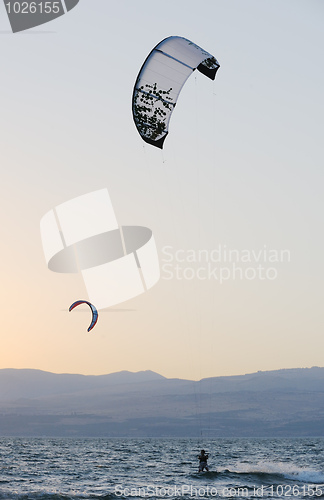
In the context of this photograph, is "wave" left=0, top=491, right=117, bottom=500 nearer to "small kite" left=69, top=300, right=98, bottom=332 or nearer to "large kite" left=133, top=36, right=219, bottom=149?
"small kite" left=69, top=300, right=98, bottom=332

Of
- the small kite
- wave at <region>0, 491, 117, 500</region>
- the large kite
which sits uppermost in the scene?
the large kite

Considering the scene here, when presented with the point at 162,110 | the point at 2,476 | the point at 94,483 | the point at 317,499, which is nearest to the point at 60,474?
the point at 2,476

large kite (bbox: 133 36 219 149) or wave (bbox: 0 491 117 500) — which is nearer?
large kite (bbox: 133 36 219 149)

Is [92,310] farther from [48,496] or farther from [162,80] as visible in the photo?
[162,80]

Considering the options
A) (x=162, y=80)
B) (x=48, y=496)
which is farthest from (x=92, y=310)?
(x=162, y=80)

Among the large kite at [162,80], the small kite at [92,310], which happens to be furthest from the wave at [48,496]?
the large kite at [162,80]

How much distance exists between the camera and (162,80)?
66.5 feet

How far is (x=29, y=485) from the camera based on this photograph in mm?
29641

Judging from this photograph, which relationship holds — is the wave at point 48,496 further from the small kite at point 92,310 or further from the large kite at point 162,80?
the large kite at point 162,80

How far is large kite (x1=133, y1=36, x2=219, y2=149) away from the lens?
20.1 metres

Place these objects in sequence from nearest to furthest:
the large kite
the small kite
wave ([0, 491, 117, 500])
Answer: the large kite
wave ([0, 491, 117, 500])
the small kite

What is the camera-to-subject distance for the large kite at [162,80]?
2014cm

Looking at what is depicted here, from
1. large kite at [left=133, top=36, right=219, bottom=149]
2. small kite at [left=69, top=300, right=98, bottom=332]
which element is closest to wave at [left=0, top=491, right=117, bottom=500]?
small kite at [left=69, top=300, right=98, bottom=332]

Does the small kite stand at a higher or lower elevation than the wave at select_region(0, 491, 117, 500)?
higher
